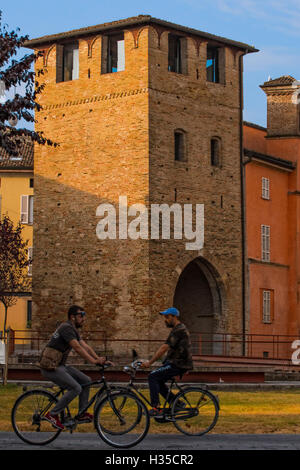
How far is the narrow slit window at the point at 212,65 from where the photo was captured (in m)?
36.7

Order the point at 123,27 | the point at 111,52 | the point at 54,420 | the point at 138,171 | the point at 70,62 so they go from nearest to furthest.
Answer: the point at 54,420 < the point at 138,171 < the point at 123,27 < the point at 111,52 < the point at 70,62

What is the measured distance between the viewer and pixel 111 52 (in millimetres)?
35719

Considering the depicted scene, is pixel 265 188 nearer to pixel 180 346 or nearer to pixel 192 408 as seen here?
pixel 180 346

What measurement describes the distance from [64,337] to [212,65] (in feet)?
87.4

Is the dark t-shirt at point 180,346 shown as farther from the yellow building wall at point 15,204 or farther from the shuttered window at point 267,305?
the yellow building wall at point 15,204

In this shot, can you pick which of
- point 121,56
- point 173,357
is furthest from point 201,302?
point 173,357

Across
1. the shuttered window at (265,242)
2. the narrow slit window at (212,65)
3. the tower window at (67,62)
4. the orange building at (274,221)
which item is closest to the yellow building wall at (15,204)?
the tower window at (67,62)

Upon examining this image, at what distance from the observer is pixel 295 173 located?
1596 inches

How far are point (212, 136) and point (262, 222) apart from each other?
4464mm

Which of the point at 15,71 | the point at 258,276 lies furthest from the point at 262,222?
the point at 15,71

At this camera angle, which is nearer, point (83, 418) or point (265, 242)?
point (83, 418)

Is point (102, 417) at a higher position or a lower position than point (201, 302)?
lower

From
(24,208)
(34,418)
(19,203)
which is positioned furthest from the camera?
(19,203)

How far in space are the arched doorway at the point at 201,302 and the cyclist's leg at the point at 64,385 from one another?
926 inches
